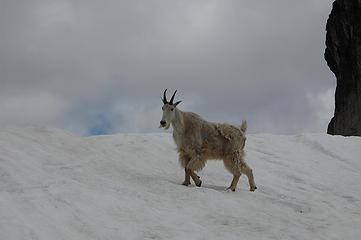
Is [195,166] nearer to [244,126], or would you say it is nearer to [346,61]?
[244,126]

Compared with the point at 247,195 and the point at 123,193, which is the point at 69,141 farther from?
the point at 247,195

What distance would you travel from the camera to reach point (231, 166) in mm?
10422

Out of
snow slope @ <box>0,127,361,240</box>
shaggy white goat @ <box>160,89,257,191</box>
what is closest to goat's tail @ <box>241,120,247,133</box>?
shaggy white goat @ <box>160,89,257,191</box>

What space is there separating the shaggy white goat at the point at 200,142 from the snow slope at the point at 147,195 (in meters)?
0.62

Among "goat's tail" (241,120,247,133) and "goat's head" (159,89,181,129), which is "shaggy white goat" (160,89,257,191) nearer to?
"goat's head" (159,89,181,129)

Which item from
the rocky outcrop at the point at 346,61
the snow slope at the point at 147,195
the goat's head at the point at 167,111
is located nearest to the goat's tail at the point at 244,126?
the snow slope at the point at 147,195

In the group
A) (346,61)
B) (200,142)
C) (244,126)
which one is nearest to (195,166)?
(200,142)

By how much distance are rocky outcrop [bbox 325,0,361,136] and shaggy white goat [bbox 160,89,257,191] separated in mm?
41950

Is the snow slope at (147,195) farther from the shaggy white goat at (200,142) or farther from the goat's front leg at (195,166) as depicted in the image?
the shaggy white goat at (200,142)

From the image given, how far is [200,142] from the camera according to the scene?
33.8 feet

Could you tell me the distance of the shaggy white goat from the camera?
10164 mm

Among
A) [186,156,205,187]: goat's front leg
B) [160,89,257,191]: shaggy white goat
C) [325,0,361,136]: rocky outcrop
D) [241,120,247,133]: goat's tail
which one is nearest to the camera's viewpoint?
[186,156,205,187]: goat's front leg

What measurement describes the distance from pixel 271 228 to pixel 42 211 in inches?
163

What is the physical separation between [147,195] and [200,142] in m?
2.75
